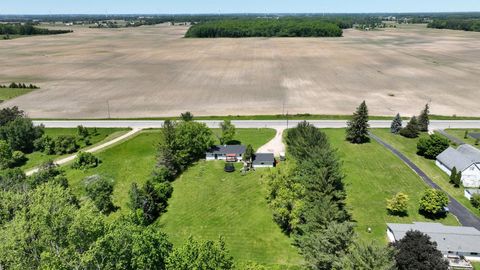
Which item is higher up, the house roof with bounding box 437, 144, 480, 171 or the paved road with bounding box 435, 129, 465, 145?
the house roof with bounding box 437, 144, 480, 171

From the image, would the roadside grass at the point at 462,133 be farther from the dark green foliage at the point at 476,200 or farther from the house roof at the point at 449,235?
the house roof at the point at 449,235

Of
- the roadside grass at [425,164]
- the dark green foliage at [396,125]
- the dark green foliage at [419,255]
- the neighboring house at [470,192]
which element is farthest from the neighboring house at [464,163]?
the dark green foliage at [419,255]

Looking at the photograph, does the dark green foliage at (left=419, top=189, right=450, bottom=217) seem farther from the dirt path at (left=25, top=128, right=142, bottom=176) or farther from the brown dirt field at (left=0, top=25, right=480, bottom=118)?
the dirt path at (left=25, top=128, right=142, bottom=176)

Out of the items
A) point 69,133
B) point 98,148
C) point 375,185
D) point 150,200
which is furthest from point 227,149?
point 69,133

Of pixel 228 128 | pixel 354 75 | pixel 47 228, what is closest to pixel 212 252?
pixel 47 228

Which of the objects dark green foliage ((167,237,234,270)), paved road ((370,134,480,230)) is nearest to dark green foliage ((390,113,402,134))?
paved road ((370,134,480,230))
